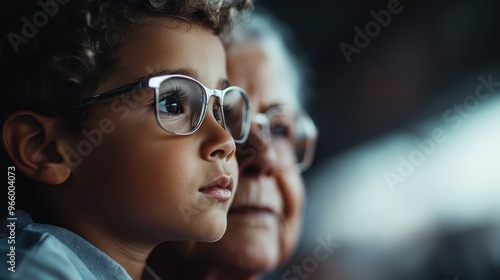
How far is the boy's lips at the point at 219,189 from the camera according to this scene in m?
0.75

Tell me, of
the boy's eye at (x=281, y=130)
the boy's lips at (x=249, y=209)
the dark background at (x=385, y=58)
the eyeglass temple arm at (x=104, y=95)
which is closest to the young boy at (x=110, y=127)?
the eyeglass temple arm at (x=104, y=95)

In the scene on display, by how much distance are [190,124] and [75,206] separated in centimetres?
18

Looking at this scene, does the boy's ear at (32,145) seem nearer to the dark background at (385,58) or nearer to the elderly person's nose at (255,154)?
the elderly person's nose at (255,154)

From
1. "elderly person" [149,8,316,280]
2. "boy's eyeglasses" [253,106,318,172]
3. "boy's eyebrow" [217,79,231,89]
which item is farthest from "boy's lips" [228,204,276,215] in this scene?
"boy's eyebrow" [217,79,231,89]

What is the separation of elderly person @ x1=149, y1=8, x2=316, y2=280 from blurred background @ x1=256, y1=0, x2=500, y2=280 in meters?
0.15

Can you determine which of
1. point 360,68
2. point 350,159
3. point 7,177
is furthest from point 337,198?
point 7,177

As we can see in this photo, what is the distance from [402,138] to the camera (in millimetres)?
1185

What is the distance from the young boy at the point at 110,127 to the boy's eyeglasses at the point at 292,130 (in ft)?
0.84

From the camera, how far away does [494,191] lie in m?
1.07

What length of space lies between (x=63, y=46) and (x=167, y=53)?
0.43 ft

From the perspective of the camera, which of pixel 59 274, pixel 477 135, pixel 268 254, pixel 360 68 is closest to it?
pixel 59 274

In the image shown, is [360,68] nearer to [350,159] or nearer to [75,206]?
[350,159]

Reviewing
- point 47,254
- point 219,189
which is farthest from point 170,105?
point 47,254

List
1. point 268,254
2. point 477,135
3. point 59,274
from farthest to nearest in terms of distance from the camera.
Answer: point 477,135, point 268,254, point 59,274
